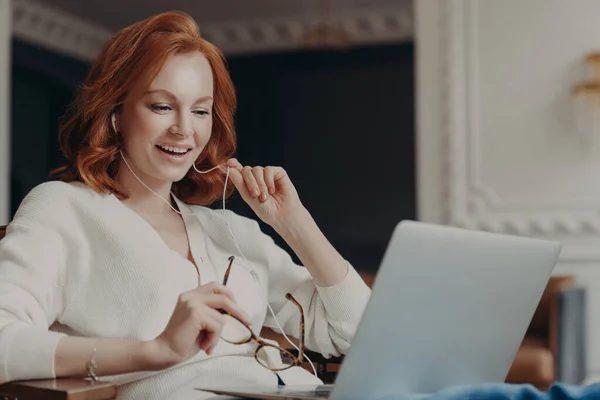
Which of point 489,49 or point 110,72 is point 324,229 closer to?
point 489,49

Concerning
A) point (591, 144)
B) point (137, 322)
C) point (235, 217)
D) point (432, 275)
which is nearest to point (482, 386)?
A: point (432, 275)

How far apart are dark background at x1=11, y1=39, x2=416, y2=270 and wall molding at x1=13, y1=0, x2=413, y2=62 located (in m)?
0.10

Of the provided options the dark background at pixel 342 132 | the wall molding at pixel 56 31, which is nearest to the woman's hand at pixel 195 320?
the wall molding at pixel 56 31

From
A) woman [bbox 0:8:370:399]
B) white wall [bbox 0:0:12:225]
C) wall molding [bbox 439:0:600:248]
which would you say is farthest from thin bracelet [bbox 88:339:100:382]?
wall molding [bbox 439:0:600:248]

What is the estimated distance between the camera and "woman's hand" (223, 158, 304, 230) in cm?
167

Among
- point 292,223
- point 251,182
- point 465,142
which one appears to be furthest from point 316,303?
point 465,142

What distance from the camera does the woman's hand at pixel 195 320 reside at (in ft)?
4.00

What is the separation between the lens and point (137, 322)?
4.92 ft

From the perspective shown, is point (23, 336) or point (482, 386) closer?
point (482, 386)

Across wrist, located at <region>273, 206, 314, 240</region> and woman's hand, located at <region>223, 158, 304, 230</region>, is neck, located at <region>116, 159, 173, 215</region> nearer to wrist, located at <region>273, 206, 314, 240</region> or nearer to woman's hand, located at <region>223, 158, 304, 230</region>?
woman's hand, located at <region>223, 158, 304, 230</region>

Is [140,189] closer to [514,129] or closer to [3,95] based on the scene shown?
[3,95]

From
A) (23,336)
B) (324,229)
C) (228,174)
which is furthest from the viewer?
(324,229)

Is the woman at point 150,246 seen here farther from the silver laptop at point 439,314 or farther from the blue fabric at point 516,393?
the blue fabric at point 516,393

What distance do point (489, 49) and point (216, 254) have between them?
321cm
